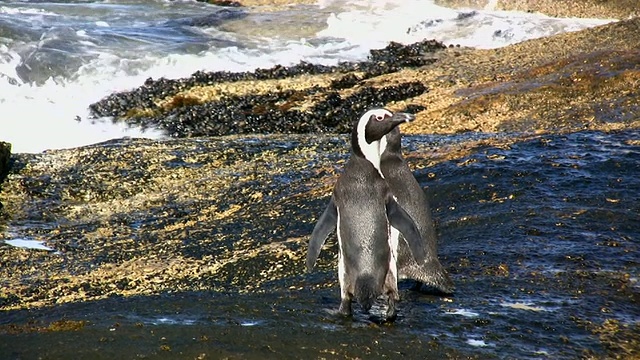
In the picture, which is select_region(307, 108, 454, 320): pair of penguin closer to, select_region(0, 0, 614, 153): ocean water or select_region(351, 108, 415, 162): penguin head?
select_region(351, 108, 415, 162): penguin head

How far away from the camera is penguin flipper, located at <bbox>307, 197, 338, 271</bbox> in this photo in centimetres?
616

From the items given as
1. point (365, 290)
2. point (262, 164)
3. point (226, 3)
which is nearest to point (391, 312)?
point (365, 290)

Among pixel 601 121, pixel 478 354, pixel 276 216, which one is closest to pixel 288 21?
pixel 601 121

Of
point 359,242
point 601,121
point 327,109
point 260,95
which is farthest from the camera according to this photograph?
point 260,95

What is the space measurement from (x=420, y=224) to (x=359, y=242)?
88cm

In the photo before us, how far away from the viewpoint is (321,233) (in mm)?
6199

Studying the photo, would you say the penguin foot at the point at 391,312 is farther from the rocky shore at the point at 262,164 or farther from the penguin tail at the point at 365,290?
the rocky shore at the point at 262,164

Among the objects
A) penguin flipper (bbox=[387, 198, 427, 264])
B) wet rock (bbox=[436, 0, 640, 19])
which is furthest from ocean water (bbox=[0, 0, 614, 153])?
penguin flipper (bbox=[387, 198, 427, 264])

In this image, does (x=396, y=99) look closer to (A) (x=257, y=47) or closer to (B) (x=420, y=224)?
(B) (x=420, y=224)

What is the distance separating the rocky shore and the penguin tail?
2.39ft

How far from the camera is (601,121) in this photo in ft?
38.8

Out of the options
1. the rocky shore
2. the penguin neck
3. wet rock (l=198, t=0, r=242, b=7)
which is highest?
wet rock (l=198, t=0, r=242, b=7)

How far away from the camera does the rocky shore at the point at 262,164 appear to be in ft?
25.0

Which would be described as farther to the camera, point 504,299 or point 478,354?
point 504,299
